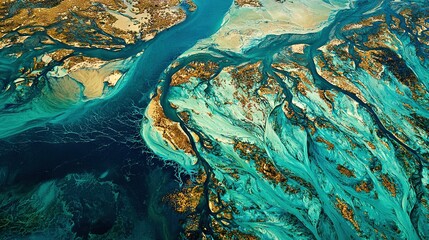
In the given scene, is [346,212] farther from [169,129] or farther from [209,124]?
[169,129]

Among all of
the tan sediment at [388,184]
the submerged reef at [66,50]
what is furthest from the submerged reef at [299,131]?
the submerged reef at [66,50]

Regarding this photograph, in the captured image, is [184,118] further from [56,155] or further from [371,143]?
[371,143]

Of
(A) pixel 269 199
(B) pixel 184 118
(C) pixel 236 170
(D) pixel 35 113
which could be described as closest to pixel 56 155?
(D) pixel 35 113

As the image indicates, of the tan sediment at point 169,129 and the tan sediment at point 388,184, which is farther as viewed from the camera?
the tan sediment at point 169,129

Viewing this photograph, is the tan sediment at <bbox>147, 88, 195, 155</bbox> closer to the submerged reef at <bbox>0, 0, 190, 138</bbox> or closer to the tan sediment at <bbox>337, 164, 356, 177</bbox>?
the submerged reef at <bbox>0, 0, 190, 138</bbox>

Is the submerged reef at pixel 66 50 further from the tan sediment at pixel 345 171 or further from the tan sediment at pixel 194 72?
the tan sediment at pixel 345 171

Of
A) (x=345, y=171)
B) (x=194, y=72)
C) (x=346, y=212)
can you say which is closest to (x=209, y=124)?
(x=194, y=72)

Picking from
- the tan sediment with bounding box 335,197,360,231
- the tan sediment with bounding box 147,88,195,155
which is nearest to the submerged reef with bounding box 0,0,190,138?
the tan sediment with bounding box 147,88,195,155
